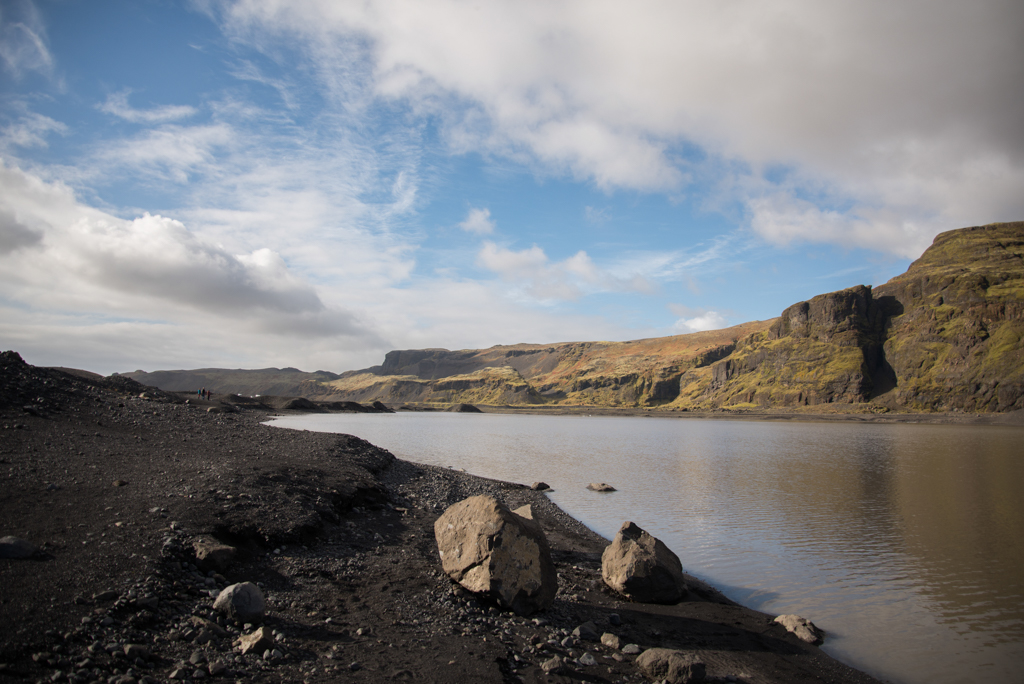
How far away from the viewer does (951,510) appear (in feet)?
86.6

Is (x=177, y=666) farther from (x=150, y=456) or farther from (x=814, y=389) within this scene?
(x=814, y=389)

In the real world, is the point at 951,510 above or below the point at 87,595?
below

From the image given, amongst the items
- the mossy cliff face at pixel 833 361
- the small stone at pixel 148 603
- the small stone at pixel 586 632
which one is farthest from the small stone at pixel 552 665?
the mossy cliff face at pixel 833 361

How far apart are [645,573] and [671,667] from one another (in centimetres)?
435

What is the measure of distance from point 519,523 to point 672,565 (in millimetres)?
5778

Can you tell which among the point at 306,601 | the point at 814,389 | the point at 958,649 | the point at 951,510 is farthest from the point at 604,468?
the point at 814,389

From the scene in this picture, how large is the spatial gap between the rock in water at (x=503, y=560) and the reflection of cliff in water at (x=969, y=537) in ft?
38.9

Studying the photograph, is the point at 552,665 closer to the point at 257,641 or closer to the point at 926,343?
the point at 257,641

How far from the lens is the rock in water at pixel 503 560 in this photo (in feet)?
36.5

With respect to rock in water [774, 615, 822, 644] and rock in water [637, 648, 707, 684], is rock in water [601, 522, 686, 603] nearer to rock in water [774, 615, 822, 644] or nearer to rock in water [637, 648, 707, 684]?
rock in water [774, 615, 822, 644]

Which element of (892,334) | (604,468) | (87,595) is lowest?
(604,468)

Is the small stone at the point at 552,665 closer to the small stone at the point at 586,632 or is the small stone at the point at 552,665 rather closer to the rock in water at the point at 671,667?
the small stone at the point at 586,632

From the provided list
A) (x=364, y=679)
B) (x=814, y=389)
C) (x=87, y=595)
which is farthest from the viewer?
(x=814, y=389)

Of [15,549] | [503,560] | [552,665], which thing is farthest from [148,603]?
[552,665]
